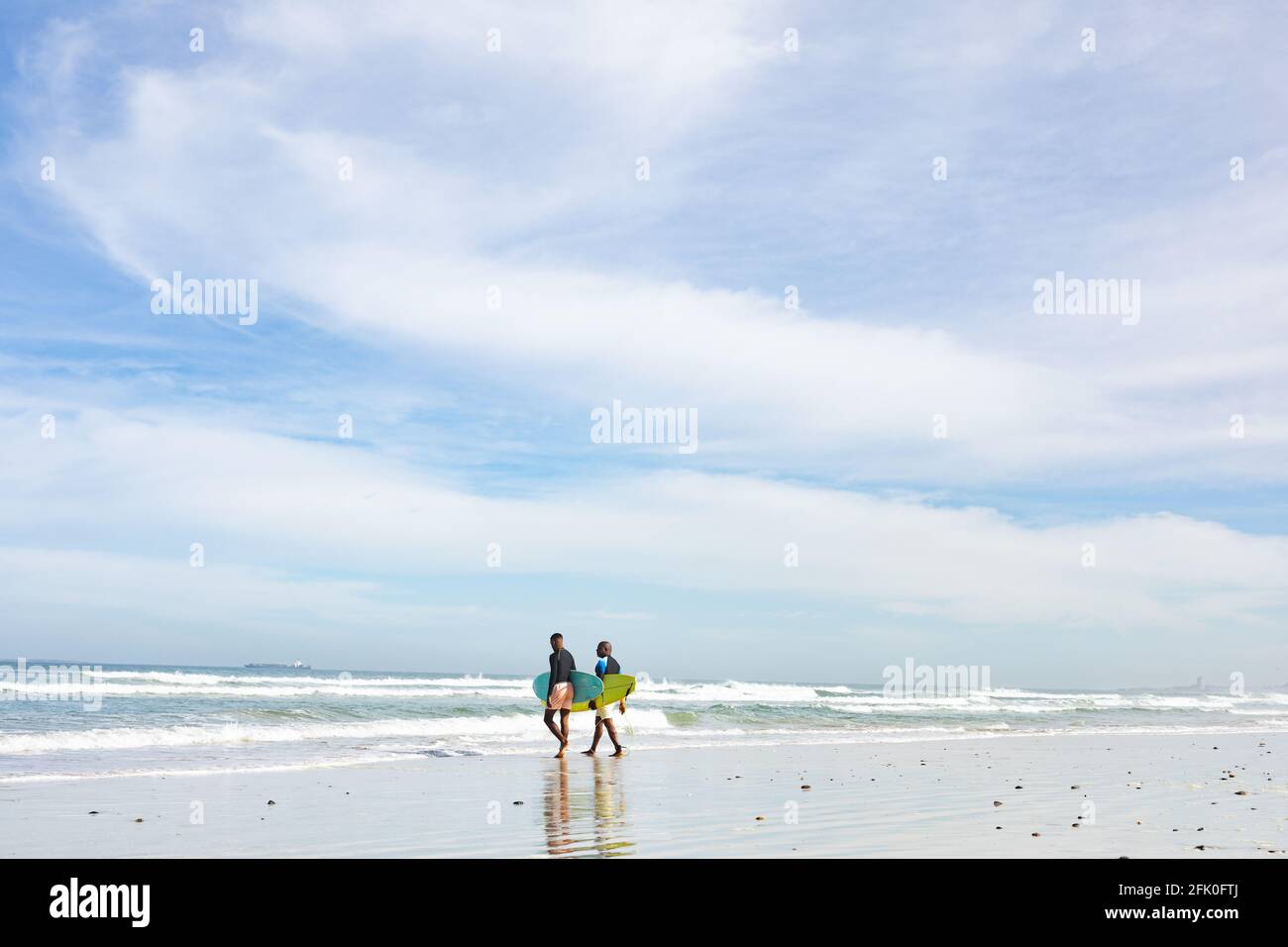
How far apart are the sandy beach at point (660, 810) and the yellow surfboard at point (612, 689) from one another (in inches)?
39.8

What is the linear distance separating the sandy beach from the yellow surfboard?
1.01m

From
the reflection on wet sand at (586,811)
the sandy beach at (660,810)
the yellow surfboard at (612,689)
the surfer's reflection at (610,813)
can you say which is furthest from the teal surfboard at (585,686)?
the surfer's reflection at (610,813)

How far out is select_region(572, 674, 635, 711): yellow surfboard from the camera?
61.9 feet

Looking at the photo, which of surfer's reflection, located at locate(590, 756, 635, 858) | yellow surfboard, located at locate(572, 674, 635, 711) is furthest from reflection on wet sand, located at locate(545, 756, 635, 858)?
yellow surfboard, located at locate(572, 674, 635, 711)

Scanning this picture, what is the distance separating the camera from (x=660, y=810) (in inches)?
445

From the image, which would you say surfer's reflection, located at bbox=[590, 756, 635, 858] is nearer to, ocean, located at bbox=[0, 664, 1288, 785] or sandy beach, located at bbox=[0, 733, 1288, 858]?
sandy beach, located at bbox=[0, 733, 1288, 858]

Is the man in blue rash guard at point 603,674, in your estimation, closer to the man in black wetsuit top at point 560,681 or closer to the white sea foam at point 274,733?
the man in black wetsuit top at point 560,681

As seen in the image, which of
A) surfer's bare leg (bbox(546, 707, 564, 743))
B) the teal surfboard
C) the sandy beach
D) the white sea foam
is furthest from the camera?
the teal surfboard

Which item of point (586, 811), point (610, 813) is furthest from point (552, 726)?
point (610, 813)

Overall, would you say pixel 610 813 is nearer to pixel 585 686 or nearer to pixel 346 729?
pixel 585 686

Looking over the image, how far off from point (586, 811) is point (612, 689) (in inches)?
312

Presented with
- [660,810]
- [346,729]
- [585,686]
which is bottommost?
[346,729]
